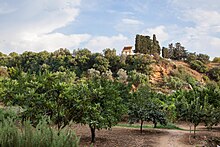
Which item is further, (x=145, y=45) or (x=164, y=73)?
(x=145, y=45)

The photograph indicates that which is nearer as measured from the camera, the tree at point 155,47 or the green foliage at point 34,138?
the green foliage at point 34,138

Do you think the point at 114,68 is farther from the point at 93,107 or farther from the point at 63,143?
the point at 63,143

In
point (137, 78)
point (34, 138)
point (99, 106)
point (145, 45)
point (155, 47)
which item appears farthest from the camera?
point (155, 47)

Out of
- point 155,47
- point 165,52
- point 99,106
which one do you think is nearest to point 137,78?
point 155,47

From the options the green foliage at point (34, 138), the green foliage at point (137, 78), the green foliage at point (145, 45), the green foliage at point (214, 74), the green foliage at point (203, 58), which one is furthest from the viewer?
the green foliage at point (203, 58)

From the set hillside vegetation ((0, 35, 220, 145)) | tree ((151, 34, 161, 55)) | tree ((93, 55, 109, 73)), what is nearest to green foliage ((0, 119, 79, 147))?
hillside vegetation ((0, 35, 220, 145))

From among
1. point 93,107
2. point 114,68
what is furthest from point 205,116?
point 114,68

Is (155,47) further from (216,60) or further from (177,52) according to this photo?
(216,60)

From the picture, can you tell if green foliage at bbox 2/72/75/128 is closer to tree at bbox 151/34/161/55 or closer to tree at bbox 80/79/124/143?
tree at bbox 80/79/124/143

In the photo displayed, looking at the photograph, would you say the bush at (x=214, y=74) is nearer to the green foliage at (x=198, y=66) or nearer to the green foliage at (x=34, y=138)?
the green foliage at (x=198, y=66)

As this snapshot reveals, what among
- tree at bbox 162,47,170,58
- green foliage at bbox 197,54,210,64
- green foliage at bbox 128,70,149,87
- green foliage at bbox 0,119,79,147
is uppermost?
tree at bbox 162,47,170,58

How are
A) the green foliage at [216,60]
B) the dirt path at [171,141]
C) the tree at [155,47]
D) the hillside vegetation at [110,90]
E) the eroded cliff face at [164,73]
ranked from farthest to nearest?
the green foliage at [216,60] → the tree at [155,47] → the eroded cliff face at [164,73] → the dirt path at [171,141] → the hillside vegetation at [110,90]

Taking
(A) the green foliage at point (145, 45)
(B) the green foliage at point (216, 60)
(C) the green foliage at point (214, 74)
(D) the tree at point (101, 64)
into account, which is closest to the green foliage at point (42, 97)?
(D) the tree at point (101, 64)

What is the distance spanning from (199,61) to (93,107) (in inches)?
1720
